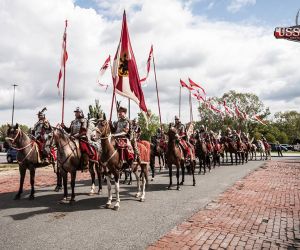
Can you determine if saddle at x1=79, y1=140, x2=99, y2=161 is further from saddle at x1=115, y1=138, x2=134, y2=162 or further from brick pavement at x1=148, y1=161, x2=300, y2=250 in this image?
brick pavement at x1=148, y1=161, x2=300, y2=250

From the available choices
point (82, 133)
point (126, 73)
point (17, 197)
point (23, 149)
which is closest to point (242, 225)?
point (82, 133)

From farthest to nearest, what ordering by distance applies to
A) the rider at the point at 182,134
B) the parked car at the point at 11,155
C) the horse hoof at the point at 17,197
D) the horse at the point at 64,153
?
the parked car at the point at 11,155
the rider at the point at 182,134
the horse hoof at the point at 17,197
the horse at the point at 64,153

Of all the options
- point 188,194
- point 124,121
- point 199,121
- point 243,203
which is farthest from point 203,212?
point 199,121

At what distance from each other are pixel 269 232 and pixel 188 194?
494 centimetres

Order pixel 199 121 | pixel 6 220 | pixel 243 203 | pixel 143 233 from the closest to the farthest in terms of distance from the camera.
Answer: pixel 143 233
pixel 6 220
pixel 243 203
pixel 199 121

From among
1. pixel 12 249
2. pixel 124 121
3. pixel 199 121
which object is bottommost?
pixel 12 249

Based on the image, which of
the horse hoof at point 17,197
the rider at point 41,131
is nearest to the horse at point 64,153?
the rider at point 41,131

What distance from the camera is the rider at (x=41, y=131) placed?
1150 centimetres

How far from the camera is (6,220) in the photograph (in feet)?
27.1

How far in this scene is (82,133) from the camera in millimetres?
11578

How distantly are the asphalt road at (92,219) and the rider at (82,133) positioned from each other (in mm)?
1491

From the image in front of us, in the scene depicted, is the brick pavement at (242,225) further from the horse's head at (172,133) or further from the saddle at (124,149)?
the horse's head at (172,133)

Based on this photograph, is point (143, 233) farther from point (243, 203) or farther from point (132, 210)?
point (243, 203)

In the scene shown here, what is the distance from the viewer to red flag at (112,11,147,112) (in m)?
11.8
